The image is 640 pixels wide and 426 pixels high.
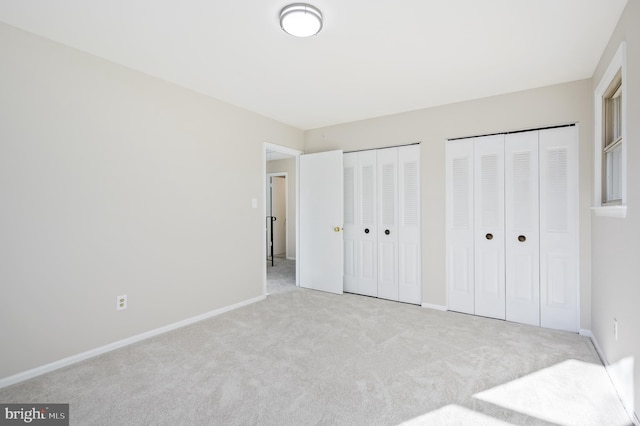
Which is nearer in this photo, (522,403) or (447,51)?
(522,403)

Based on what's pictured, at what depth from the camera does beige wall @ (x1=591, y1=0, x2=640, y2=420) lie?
174 cm

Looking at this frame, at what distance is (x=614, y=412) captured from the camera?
71.6 inches

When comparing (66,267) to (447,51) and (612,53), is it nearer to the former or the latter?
(447,51)

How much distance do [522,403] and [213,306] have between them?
2.93 m

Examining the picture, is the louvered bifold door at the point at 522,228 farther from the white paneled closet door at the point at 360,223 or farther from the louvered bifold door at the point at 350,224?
the louvered bifold door at the point at 350,224

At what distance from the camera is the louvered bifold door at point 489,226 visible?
3.39m

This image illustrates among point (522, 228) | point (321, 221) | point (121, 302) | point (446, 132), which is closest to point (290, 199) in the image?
point (321, 221)

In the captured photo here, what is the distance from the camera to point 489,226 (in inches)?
136

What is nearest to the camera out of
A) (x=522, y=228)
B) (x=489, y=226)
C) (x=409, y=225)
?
(x=522, y=228)

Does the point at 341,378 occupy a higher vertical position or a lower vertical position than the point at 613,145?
lower

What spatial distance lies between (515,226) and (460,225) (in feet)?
1.78

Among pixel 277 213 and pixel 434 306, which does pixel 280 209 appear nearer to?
pixel 277 213

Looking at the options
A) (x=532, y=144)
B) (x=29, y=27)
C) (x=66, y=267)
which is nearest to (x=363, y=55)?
(x=532, y=144)

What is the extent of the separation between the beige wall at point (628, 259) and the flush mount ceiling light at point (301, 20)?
1.81 metres
